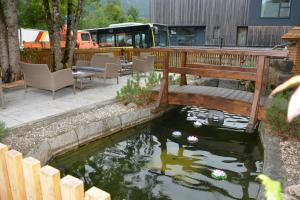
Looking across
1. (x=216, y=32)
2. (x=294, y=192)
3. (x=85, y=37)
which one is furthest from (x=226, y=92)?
(x=216, y=32)

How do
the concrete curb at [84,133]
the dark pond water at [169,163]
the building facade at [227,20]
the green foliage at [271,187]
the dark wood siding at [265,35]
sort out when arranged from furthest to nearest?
1. the dark wood siding at [265,35]
2. the building facade at [227,20]
3. the concrete curb at [84,133]
4. the dark pond water at [169,163]
5. the green foliage at [271,187]

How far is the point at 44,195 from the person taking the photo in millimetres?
1916

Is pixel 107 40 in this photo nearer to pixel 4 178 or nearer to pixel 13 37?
pixel 13 37

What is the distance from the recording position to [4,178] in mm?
2312

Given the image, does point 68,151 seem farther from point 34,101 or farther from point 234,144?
point 234,144

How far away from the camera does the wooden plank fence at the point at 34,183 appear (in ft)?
5.50

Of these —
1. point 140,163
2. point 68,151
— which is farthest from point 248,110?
point 68,151

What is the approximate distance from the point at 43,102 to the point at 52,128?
1927 millimetres

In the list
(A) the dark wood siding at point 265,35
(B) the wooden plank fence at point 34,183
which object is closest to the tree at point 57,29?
(B) the wooden plank fence at point 34,183

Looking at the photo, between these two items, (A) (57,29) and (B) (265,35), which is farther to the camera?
(B) (265,35)

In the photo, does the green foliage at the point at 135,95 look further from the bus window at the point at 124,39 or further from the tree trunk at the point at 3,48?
the bus window at the point at 124,39

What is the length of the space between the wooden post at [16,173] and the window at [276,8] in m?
22.4

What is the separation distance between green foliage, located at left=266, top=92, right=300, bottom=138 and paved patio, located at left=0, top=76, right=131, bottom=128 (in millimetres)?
3950

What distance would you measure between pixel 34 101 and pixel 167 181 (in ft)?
14.4
